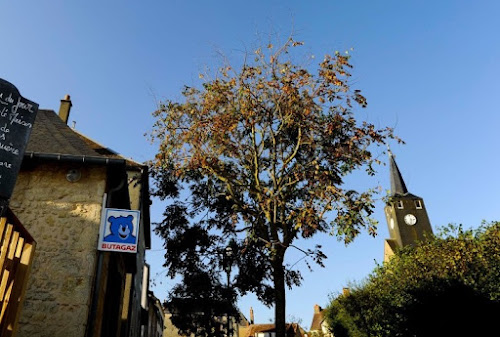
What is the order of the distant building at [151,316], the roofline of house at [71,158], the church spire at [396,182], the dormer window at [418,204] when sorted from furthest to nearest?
the church spire at [396,182]
the dormer window at [418,204]
the distant building at [151,316]
the roofline of house at [71,158]

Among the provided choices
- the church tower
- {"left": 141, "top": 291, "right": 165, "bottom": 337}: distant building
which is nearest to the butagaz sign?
{"left": 141, "top": 291, "right": 165, "bottom": 337}: distant building

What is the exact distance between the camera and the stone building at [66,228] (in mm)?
6168

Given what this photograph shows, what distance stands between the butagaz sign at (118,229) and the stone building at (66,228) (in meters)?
0.40

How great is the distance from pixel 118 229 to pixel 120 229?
0.04 meters

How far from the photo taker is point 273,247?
9.18 m

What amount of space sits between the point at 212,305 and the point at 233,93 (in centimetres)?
873

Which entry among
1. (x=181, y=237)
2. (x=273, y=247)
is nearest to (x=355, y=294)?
(x=181, y=237)

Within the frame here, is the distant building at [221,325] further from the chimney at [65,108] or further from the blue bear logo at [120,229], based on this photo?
the chimney at [65,108]

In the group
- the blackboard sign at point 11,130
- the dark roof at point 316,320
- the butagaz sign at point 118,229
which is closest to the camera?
the blackboard sign at point 11,130

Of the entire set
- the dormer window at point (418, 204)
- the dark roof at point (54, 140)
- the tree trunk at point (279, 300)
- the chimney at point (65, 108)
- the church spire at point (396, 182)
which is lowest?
the tree trunk at point (279, 300)

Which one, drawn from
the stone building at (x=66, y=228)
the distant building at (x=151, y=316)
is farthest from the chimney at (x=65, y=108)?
the distant building at (x=151, y=316)

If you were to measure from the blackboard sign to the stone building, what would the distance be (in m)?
3.35

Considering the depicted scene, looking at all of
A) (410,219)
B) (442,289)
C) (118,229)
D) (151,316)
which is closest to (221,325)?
(442,289)

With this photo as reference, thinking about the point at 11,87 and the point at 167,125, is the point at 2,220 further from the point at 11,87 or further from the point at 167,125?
the point at 167,125
